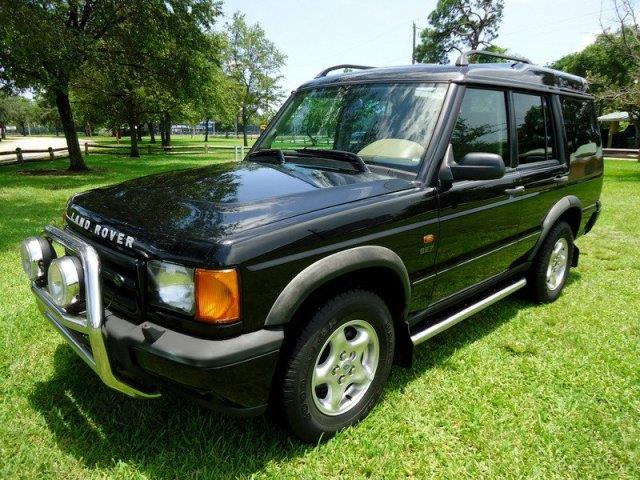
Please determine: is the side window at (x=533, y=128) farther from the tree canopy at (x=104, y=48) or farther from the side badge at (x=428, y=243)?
the tree canopy at (x=104, y=48)

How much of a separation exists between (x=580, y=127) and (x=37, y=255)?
4.65 metres

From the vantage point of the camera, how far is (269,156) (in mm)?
3428

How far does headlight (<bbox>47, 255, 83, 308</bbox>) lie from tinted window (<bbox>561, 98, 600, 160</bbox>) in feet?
13.3

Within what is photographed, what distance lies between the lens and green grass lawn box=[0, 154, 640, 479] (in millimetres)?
2291

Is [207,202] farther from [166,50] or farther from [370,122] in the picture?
[166,50]

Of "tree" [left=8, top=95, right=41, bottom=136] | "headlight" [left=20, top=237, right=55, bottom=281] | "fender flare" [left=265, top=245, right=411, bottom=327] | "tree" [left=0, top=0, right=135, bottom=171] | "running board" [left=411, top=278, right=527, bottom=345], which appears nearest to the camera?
"fender flare" [left=265, top=245, right=411, bottom=327]

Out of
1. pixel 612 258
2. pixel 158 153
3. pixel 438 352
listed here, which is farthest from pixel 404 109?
pixel 158 153

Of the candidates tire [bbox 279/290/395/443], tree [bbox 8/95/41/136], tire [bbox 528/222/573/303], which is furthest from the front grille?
tree [bbox 8/95/41/136]

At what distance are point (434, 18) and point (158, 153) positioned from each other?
27798mm

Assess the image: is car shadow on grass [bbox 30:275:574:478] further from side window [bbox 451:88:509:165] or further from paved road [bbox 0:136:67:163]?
paved road [bbox 0:136:67:163]

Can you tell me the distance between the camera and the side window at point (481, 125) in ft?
9.79

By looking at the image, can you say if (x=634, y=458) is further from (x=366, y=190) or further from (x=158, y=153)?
(x=158, y=153)

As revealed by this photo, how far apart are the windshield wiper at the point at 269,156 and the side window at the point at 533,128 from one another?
1.83 meters

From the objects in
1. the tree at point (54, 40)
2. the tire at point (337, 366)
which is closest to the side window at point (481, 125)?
the tire at point (337, 366)
